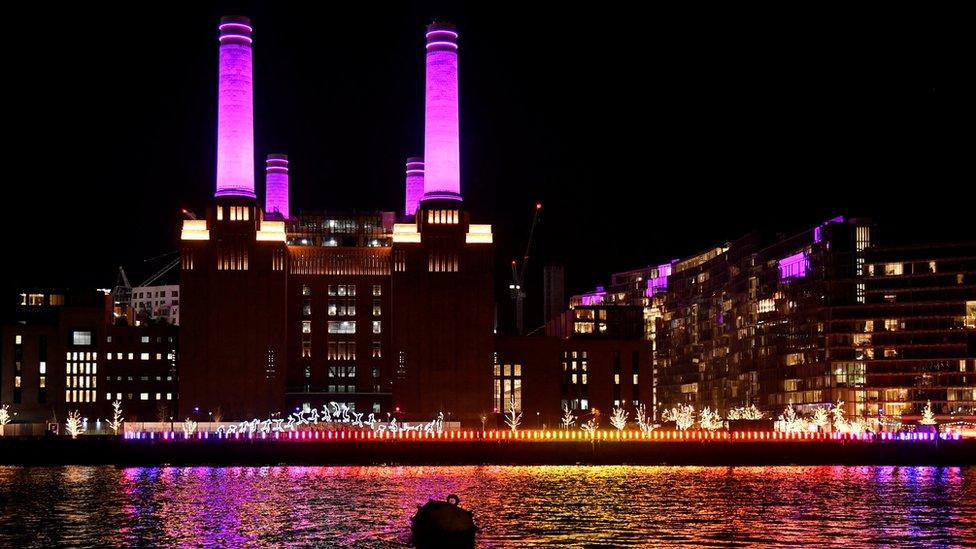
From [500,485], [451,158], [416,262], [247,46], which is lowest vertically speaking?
[500,485]

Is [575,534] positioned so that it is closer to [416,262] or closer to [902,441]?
[902,441]

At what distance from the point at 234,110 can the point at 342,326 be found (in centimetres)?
3363

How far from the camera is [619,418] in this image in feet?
604

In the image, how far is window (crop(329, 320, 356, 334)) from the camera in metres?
189

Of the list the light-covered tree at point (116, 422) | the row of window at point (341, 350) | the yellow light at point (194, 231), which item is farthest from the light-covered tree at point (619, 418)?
the light-covered tree at point (116, 422)

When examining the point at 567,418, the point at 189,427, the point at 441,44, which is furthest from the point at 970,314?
the point at 189,427

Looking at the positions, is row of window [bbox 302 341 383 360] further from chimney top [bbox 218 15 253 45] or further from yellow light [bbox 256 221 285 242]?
chimney top [bbox 218 15 253 45]

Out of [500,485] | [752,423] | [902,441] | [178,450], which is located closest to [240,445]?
[178,450]

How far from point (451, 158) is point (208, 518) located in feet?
340

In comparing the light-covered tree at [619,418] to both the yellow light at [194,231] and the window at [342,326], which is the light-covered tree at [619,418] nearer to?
the window at [342,326]

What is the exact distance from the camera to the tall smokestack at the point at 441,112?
591 ft

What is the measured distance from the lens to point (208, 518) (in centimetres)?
8394

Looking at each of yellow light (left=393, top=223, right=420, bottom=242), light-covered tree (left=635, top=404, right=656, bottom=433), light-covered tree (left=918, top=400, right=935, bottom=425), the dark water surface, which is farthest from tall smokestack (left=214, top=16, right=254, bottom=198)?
light-covered tree (left=918, top=400, right=935, bottom=425)

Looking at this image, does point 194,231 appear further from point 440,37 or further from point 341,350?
point 440,37
